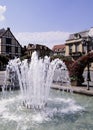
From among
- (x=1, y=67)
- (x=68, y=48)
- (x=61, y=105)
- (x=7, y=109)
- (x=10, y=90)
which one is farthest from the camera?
(x=68, y=48)

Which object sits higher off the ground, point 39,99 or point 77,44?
point 77,44

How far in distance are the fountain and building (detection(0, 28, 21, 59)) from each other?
47.1 meters

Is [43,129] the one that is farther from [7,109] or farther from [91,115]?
[7,109]

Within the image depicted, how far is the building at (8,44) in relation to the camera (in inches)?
2495

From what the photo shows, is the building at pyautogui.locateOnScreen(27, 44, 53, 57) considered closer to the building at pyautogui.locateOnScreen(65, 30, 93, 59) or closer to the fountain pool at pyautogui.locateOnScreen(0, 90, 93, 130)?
the building at pyautogui.locateOnScreen(65, 30, 93, 59)

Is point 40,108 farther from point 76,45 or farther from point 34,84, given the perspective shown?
point 76,45

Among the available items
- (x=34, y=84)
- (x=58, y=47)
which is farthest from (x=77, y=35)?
(x=34, y=84)

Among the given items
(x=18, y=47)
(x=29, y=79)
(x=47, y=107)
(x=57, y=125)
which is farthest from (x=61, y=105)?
(x=18, y=47)

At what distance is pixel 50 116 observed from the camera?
40.9 feet

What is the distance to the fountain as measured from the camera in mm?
11227

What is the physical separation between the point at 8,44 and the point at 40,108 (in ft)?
171

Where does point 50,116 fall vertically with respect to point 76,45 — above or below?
below

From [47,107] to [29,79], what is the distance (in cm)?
180

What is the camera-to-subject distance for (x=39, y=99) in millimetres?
14258
